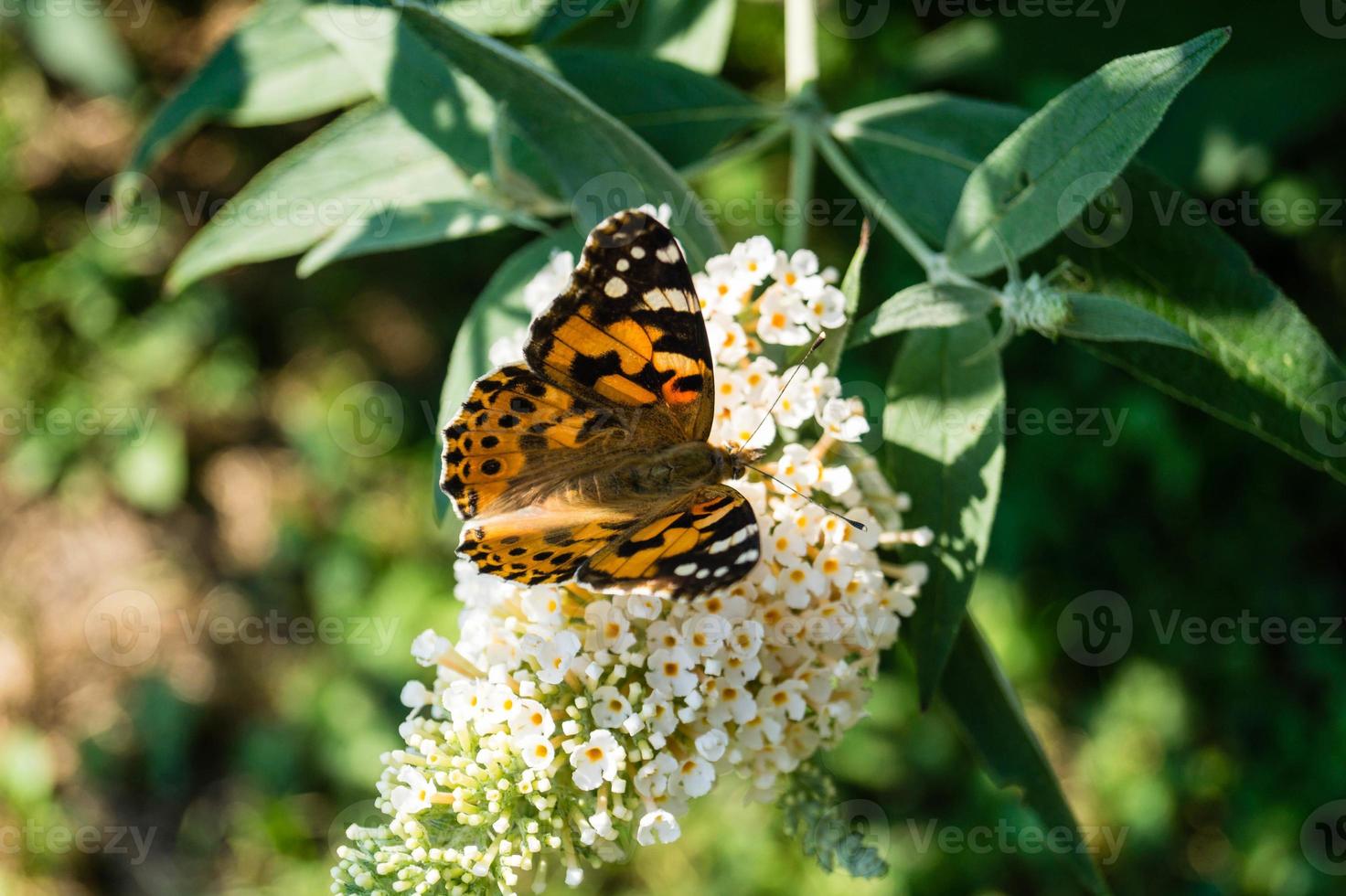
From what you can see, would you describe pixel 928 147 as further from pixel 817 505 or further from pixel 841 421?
pixel 817 505

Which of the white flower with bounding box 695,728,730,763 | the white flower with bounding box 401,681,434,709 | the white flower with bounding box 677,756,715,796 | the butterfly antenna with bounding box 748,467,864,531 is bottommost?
the white flower with bounding box 677,756,715,796

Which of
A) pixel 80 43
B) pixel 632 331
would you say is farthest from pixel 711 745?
pixel 80 43

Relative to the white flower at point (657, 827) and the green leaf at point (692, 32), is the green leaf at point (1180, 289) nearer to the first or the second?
the green leaf at point (692, 32)

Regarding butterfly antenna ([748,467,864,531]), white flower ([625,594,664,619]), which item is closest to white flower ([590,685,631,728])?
white flower ([625,594,664,619])

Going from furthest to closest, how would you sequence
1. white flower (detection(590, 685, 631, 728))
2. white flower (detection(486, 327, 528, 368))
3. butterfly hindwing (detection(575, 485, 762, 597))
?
1. white flower (detection(486, 327, 528, 368))
2. white flower (detection(590, 685, 631, 728))
3. butterfly hindwing (detection(575, 485, 762, 597))

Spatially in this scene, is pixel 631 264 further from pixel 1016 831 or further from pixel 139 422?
pixel 139 422

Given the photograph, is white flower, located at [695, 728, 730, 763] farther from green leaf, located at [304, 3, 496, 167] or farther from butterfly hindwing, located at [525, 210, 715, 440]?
green leaf, located at [304, 3, 496, 167]
